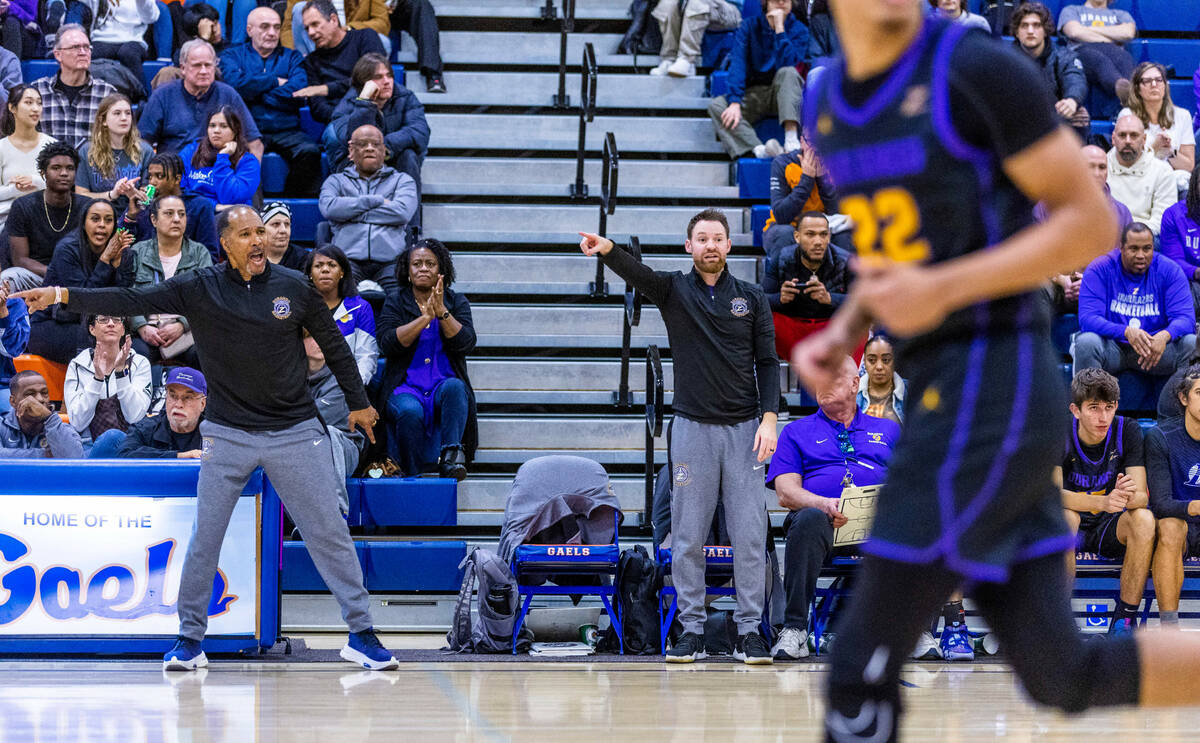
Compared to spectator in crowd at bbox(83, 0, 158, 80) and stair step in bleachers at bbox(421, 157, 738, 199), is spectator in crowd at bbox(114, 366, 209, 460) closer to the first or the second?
stair step in bleachers at bbox(421, 157, 738, 199)

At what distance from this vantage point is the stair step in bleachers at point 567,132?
1138cm

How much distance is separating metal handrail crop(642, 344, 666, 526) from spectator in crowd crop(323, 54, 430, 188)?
268 centimetres

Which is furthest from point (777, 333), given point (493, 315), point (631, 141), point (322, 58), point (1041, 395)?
point (1041, 395)

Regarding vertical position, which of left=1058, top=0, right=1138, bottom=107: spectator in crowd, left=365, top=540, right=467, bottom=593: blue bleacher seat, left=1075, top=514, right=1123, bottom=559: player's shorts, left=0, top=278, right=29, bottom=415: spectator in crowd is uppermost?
left=1058, top=0, right=1138, bottom=107: spectator in crowd

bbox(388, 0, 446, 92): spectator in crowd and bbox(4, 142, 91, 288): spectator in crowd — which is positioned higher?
bbox(388, 0, 446, 92): spectator in crowd

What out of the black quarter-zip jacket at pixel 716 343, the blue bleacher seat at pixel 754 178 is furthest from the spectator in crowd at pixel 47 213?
the blue bleacher seat at pixel 754 178

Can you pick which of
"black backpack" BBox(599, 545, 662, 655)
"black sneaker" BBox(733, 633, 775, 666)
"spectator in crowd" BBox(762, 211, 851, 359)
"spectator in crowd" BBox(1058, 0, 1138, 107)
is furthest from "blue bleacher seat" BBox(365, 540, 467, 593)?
"spectator in crowd" BBox(1058, 0, 1138, 107)

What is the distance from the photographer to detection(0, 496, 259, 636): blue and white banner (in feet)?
22.1

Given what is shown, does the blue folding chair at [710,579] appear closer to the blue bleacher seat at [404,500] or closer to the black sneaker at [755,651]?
the black sneaker at [755,651]

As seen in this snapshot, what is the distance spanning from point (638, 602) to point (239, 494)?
2074 millimetres

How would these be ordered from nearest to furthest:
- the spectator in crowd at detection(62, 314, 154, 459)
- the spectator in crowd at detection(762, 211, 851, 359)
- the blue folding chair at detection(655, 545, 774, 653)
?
the blue folding chair at detection(655, 545, 774, 653) < the spectator in crowd at detection(62, 314, 154, 459) < the spectator in crowd at detection(762, 211, 851, 359)

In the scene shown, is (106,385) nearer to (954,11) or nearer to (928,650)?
(928,650)

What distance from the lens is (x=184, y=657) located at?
6438mm

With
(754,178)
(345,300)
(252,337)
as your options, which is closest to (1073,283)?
(754,178)
